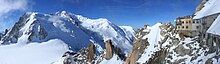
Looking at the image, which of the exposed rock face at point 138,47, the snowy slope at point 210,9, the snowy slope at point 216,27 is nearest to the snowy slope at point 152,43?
the exposed rock face at point 138,47

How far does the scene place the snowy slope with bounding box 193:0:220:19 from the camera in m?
121

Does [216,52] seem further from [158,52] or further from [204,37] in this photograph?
[158,52]

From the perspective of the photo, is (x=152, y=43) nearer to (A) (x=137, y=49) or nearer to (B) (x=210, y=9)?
(A) (x=137, y=49)

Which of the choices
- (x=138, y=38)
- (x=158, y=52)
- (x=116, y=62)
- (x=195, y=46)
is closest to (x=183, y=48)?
(x=195, y=46)

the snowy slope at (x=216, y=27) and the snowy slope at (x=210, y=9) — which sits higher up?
the snowy slope at (x=210, y=9)

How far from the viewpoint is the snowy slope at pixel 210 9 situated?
398ft

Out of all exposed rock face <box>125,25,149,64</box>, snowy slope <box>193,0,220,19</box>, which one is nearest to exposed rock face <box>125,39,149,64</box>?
exposed rock face <box>125,25,149,64</box>

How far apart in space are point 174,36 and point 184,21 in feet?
25.5

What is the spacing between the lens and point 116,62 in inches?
7785

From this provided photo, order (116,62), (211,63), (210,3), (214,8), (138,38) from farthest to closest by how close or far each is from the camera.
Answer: (116,62) < (138,38) < (210,3) < (214,8) < (211,63)

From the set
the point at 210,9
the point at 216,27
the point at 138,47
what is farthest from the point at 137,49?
the point at 216,27

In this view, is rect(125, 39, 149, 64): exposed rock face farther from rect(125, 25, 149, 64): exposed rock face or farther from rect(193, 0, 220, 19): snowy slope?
rect(193, 0, 220, 19): snowy slope

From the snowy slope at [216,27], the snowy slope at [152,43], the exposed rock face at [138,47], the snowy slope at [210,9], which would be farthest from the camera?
the exposed rock face at [138,47]

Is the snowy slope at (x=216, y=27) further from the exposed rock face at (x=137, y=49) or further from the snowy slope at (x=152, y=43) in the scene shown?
the exposed rock face at (x=137, y=49)
